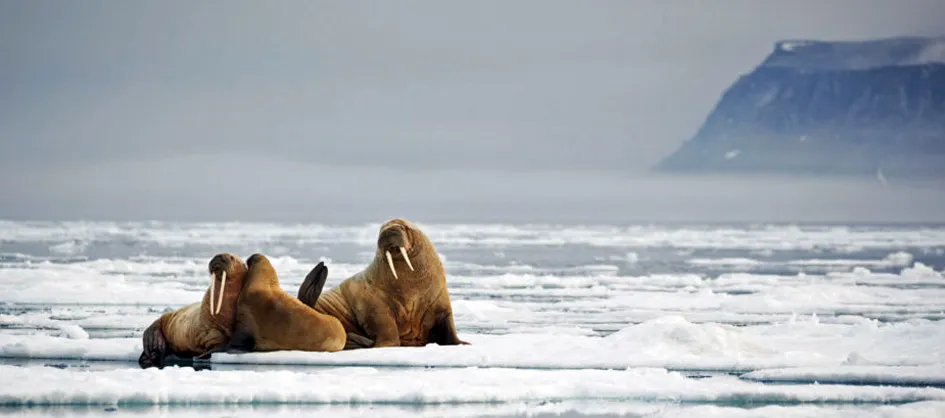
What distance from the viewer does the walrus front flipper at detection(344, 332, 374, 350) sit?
8859mm

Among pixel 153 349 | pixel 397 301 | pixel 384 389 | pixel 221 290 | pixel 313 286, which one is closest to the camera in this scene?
pixel 384 389

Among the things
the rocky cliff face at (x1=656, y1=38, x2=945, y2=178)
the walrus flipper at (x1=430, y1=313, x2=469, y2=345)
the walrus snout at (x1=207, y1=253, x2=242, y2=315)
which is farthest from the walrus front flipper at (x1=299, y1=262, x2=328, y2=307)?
the rocky cliff face at (x1=656, y1=38, x2=945, y2=178)

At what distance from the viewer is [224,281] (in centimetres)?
833

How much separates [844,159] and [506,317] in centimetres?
13612

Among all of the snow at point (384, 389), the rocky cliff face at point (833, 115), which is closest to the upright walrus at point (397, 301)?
the snow at point (384, 389)

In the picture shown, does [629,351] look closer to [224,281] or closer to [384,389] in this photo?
[384,389]

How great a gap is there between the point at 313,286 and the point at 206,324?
2.46 ft

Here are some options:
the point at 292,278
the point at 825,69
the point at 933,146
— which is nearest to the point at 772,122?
the point at 825,69

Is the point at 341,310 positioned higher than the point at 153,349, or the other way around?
the point at 341,310

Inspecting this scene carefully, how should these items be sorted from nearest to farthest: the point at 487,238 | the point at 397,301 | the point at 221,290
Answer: the point at 221,290 → the point at 397,301 → the point at 487,238

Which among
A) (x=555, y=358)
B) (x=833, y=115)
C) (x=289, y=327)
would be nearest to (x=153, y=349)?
(x=289, y=327)

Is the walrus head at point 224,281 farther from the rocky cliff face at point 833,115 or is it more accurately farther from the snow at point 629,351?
the rocky cliff face at point 833,115

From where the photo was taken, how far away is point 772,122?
147500 mm

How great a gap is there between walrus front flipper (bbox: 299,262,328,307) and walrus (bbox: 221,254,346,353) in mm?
159
